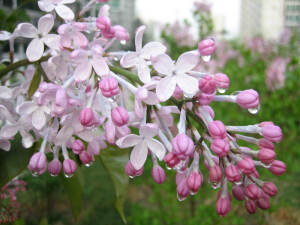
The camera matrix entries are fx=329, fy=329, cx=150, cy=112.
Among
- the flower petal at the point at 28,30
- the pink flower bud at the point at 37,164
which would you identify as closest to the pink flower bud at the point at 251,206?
the pink flower bud at the point at 37,164

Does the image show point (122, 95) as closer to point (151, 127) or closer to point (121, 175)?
point (151, 127)

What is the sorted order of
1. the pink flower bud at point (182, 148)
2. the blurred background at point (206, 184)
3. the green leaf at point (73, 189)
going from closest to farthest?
1. the pink flower bud at point (182, 148)
2. the green leaf at point (73, 189)
3. the blurred background at point (206, 184)

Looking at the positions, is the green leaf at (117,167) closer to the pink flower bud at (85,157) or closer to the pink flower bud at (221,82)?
the pink flower bud at (85,157)

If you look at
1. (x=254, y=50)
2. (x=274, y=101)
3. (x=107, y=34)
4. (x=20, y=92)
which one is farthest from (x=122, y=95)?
(x=254, y=50)

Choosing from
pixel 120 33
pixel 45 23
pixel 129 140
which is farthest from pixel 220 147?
→ pixel 45 23

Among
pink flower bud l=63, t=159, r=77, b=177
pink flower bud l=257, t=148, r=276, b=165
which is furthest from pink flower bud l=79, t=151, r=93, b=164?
pink flower bud l=257, t=148, r=276, b=165

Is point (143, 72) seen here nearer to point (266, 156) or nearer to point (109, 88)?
point (109, 88)

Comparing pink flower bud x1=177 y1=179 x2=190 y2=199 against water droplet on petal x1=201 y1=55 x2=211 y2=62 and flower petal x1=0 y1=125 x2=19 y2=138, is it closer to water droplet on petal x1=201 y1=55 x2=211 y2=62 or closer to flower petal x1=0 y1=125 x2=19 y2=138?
water droplet on petal x1=201 y1=55 x2=211 y2=62
